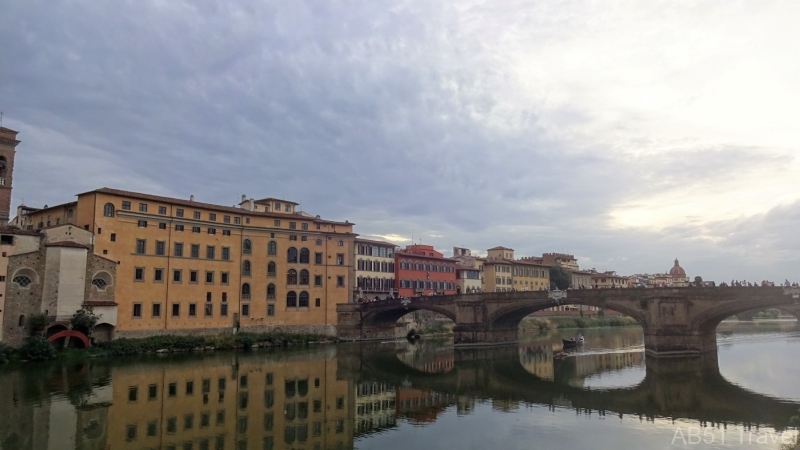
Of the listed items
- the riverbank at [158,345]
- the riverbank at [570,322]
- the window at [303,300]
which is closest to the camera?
the riverbank at [158,345]

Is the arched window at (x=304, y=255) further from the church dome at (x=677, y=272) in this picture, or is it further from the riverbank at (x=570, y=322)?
the church dome at (x=677, y=272)

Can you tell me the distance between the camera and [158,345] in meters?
49.3

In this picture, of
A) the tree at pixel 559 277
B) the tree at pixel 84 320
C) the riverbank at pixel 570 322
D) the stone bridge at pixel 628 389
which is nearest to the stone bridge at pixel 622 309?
the stone bridge at pixel 628 389

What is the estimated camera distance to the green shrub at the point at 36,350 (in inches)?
1603

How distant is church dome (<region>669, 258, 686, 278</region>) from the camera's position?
526ft

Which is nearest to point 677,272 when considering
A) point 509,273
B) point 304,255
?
point 509,273

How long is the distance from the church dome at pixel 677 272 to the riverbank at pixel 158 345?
425 feet

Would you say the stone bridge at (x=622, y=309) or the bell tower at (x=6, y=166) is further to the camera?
the bell tower at (x=6, y=166)

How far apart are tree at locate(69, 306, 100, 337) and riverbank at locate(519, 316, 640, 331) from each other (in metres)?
62.4

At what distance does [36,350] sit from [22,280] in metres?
6.14

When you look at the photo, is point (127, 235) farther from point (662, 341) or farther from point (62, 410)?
point (662, 341)

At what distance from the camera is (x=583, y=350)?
2282 inches

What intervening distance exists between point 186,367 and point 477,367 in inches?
851

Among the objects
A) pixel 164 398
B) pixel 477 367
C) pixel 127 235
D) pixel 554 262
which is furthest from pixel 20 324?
pixel 554 262
